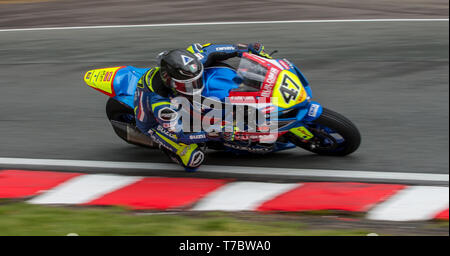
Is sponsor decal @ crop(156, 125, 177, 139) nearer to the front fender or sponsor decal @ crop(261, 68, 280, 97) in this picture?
sponsor decal @ crop(261, 68, 280, 97)

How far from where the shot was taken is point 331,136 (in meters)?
6.88

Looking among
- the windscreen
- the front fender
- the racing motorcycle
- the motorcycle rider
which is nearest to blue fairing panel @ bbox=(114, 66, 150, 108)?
the motorcycle rider

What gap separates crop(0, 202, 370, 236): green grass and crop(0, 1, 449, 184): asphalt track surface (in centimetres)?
115

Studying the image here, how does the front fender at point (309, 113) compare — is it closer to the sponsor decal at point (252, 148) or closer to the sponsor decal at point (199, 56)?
the sponsor decal at point (252, 148)

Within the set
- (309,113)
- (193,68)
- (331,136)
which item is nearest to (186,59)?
(193,68)

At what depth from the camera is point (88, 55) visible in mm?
11477

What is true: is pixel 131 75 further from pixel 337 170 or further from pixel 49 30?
pixel 49 30

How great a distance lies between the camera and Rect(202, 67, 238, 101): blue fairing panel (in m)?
6.58

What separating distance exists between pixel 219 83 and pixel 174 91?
405 millimetres

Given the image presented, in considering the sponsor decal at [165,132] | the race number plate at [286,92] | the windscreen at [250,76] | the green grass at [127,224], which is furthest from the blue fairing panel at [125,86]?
the race number plate at [286,92]

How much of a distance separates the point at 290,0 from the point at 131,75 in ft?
24.7

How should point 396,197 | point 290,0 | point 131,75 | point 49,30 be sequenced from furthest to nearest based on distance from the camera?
point 290,0 → point 49,30 → point 131,75 → point 396,197

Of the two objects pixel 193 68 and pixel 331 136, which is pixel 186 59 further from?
pixel 331 136

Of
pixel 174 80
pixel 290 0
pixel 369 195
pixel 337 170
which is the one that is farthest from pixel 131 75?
pixel 290 0
